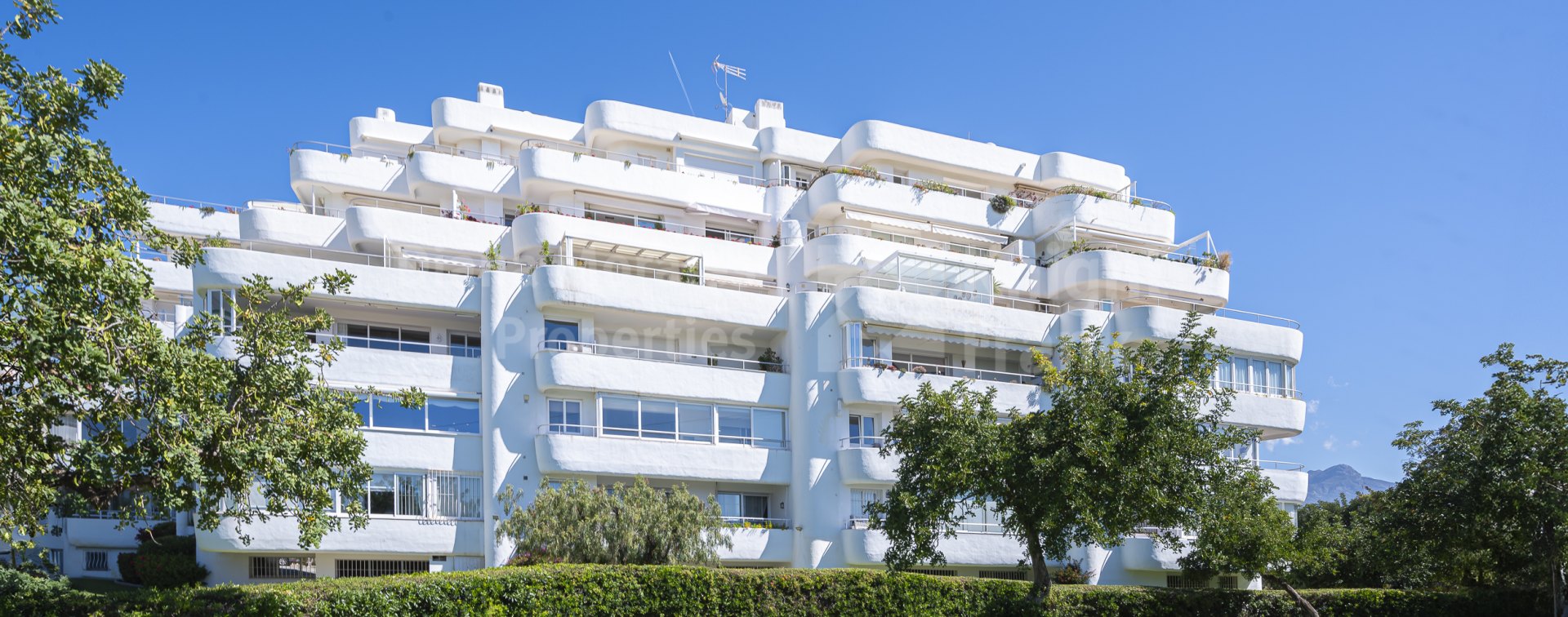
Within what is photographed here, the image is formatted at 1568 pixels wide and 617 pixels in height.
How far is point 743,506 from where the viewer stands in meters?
43.3

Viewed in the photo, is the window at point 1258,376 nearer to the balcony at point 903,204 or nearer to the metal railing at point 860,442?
the balcony at point 903,204

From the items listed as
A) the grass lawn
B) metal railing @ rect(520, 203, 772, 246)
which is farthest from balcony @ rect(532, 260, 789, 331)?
the grass lawn

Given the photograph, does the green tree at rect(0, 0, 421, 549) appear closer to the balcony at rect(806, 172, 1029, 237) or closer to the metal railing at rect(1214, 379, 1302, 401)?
the balcony at rect(806, 172, 1029, 237)

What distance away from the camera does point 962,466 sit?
3038cm

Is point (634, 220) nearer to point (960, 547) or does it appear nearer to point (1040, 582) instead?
point (960, 547)

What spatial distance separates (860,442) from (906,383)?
8.66 ft

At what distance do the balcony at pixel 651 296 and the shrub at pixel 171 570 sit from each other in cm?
1282

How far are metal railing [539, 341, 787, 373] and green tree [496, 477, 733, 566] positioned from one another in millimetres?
7651

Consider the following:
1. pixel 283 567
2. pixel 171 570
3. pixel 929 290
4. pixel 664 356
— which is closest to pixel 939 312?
pixel 929 290

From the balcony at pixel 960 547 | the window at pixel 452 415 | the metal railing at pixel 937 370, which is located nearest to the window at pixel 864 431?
the metal railing at pixel 937 370

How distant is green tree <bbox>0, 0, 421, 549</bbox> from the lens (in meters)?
16.9

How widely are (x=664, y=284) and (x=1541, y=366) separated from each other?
2620cm

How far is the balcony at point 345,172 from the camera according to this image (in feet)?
147

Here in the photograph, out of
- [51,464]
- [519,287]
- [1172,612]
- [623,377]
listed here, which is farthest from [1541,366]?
[51,464]
